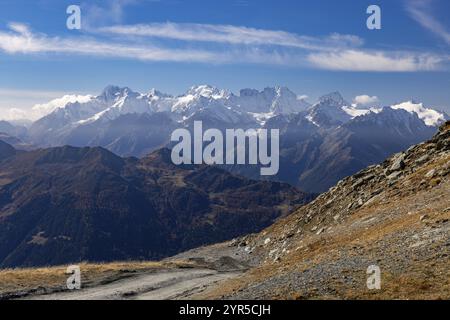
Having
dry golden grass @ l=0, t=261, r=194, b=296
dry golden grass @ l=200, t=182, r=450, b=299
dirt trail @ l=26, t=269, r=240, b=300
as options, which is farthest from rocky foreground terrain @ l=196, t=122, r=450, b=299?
dry golden grass @ l=0, t=261, r=194, b=296

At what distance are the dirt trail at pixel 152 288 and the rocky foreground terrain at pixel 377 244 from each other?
4575 mm

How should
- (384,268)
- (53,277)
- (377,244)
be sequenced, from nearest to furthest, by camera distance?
1. (384,268)
2. (377,244)
3. (53,277)

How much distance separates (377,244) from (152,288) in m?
20.4

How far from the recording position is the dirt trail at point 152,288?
39906 mm

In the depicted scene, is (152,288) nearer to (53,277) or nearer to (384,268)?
(53,277)

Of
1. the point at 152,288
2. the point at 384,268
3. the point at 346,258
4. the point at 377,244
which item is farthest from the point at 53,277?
the point at 384,268

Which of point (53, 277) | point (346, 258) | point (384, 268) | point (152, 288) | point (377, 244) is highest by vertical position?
point (377, 244)

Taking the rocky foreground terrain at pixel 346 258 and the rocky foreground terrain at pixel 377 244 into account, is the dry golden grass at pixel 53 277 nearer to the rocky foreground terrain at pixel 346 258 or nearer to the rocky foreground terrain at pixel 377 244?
the rocky foreground terrain at pixel 346 258

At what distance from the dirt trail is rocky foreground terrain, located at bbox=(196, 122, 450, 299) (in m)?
4.57

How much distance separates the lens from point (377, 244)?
Answer: 37.0m

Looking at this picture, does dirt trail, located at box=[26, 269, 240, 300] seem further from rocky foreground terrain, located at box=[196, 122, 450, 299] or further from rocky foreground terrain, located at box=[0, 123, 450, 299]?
rocky foreground terrain, located at box=[196, 122, 450, 299]

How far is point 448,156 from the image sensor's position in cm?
6131

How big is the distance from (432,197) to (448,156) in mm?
14819
